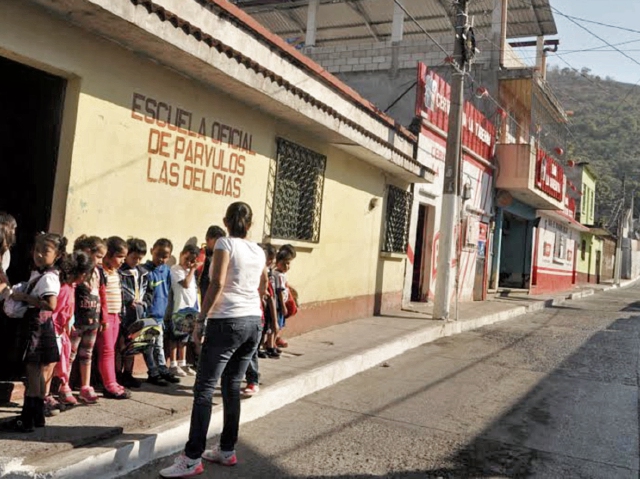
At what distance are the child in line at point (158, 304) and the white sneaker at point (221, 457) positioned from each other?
1.33 meters

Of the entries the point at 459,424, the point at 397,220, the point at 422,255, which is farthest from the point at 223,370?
the point at 422,255

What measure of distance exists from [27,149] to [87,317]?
61.0 inches

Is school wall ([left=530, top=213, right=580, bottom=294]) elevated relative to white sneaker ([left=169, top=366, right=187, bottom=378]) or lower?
elevated

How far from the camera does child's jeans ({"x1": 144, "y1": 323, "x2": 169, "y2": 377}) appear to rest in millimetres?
4926

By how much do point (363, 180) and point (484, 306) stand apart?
675cm

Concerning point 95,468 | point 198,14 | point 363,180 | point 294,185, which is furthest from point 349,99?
point 95,468

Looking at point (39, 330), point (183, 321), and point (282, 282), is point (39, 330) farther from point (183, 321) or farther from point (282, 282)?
point (282, 282)

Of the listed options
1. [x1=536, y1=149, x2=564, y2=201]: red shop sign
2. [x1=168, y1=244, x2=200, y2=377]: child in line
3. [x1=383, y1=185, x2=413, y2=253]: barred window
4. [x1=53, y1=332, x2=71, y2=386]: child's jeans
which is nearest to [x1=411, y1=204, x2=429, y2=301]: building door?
[x1=383, y1=185, x2=413, y2=253]: barred window

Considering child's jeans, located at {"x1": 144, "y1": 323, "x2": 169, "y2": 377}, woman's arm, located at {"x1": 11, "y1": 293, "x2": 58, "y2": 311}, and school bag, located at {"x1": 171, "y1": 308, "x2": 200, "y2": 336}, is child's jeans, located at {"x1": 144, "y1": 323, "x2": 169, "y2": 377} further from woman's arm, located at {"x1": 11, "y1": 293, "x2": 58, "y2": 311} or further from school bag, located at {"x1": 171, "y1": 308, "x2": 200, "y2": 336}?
woman's arm, located at {"x1": 11, "y1": 293, "x2": 58, "y2": 311}

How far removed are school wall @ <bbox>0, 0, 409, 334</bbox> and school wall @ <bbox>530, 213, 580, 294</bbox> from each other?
1782 centimetres

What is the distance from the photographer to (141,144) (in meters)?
5.20

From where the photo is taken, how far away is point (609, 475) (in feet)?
13.3

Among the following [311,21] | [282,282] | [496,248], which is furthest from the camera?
[496,248]

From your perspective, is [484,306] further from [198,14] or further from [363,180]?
[198,14]
